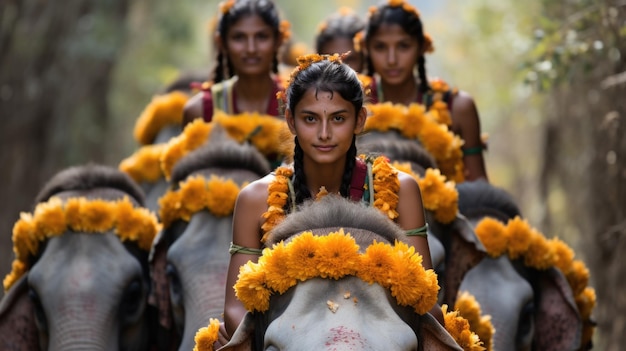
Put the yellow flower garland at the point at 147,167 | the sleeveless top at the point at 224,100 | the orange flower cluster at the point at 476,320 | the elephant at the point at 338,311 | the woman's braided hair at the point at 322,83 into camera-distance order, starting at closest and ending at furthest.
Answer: the elephant at the point at 338,311, the woman's braided hair at the point at 322,83, the orange flower cluster at the point at 476,320, the sleeveless top at the point at 224,100, the yellow flower garland at the point at 147,167

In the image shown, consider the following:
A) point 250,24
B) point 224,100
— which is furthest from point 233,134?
point 250,24

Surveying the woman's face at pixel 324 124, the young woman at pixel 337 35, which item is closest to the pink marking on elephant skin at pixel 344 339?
the woman's face at pixel 324 124

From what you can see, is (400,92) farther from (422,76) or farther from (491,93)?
(491,93)

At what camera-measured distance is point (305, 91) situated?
246 inches

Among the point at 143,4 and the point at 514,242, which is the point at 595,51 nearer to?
the point at 514,242

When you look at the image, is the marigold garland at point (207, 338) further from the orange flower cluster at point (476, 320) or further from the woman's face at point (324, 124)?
the orange flower cluster at point (476, 320)

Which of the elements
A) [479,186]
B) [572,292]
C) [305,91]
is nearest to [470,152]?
[479,186]

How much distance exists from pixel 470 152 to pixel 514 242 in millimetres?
807

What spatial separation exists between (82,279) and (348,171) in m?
2.52

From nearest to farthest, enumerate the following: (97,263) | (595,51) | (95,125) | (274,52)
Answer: (97,263) → (274,52) → (595,51) → (95,125)

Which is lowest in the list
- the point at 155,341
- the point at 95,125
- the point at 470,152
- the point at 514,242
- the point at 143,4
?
the point at 155,341

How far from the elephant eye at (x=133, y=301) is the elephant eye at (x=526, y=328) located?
2199 mm

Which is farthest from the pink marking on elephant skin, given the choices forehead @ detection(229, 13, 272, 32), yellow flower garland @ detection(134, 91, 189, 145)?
yellow flower garland @ detection(134, 91, 189, 145)

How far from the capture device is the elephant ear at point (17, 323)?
8.59m
